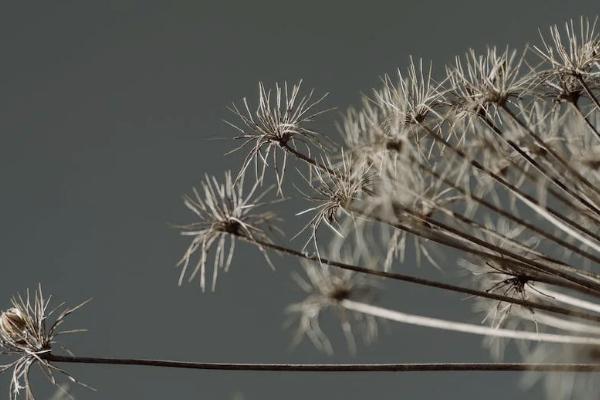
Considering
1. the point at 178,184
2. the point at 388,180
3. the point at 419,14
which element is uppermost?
the point at 419,14

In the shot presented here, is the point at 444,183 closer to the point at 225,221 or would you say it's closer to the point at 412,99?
the point at 412,99

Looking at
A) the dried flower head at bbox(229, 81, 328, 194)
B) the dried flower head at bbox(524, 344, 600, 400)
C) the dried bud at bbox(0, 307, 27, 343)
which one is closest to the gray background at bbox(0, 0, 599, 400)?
the dried flower head at bbox(229, 81, 328, 194)

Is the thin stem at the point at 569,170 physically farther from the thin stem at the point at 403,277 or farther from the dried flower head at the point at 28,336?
the dried flower head at the point at 28,336

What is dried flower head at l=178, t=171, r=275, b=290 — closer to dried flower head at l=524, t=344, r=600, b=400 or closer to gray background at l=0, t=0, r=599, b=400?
dried flower head at l=524, t=344, r=600, b=400

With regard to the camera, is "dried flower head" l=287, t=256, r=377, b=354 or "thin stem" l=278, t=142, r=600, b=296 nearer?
"thin stem" l=278, t=142, r=600, b=296

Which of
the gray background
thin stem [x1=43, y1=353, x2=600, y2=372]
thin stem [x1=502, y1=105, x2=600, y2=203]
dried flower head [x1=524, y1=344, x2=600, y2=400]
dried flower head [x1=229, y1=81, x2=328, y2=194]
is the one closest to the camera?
dried flower head [x1=524, y1=344, x2=600, y2=400]

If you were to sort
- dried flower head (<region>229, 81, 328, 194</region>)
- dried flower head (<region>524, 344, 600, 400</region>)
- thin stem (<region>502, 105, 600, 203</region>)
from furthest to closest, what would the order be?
dried flower head (<region>229, 81, 328, 194</region>) → thin stem (<region>502, 105, 600, 203</region>) → dried flower head (<region>524, 344, 600, 400</region>)

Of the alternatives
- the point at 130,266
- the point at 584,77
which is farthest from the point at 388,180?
the point at 130,266

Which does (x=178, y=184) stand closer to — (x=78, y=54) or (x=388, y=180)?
(x=78, y=54)
